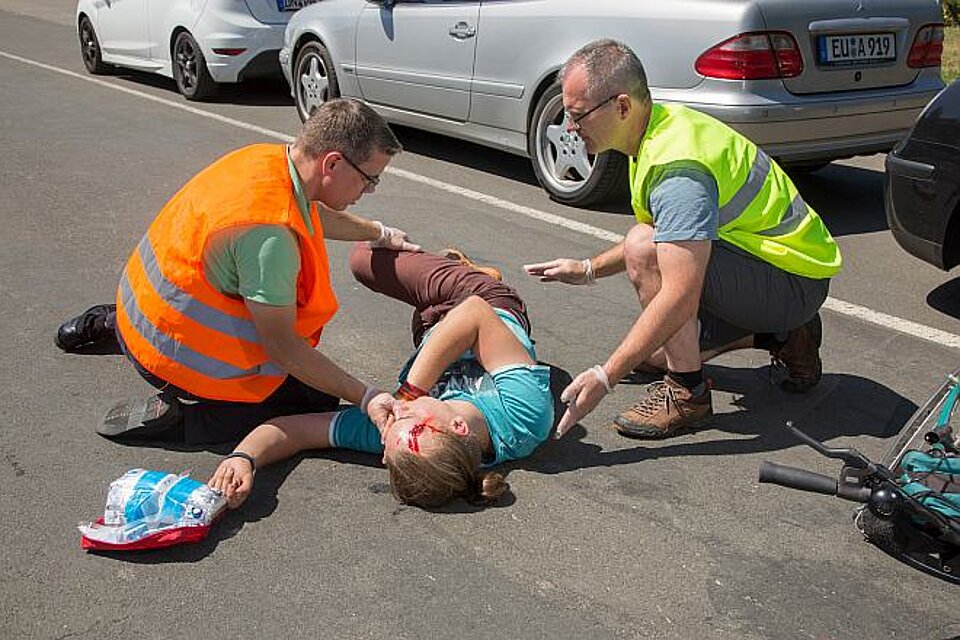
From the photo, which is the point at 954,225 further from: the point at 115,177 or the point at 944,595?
the point at 115,177

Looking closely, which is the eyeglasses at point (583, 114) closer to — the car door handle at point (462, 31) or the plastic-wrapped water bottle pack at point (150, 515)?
the plastic-wrapped water bottle pack at point (150, 515)

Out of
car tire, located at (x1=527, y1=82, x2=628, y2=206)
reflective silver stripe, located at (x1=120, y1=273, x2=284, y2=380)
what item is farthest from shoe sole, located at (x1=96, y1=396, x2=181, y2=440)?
car tire, located at (x1=527, y1=82, x2=628, y2=206)

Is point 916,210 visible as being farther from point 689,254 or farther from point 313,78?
point 313,78

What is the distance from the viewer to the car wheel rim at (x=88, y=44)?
42.5ft

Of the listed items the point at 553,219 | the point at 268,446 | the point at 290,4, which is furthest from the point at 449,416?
the point at 290,4

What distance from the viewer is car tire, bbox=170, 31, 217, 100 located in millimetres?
10945

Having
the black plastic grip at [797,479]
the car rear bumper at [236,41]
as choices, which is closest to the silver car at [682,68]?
the car rear bumper at [236,41]

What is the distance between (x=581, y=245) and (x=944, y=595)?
344 centimetres

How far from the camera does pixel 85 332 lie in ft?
15.3

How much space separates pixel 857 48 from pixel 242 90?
7.01m

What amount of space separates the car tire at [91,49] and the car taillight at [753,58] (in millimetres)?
8721

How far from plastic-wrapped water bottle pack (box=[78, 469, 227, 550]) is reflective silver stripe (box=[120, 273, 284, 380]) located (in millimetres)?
514

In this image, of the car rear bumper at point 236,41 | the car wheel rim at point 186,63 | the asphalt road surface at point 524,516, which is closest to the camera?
the asphalt road surface at point 524,516

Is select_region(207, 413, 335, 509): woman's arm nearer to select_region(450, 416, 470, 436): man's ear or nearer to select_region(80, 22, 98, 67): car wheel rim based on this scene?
select_region(450, 416, 470, 436): man's ear
